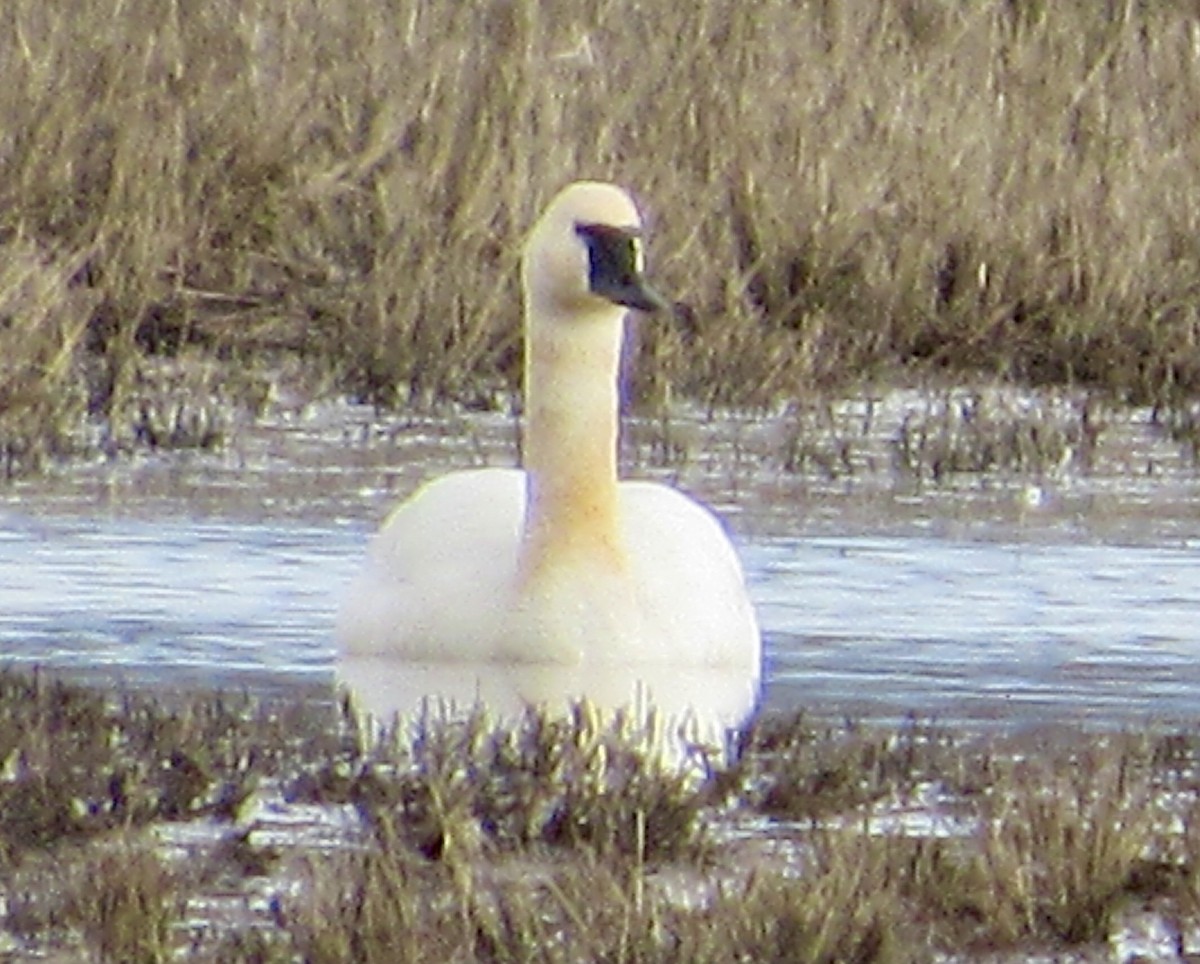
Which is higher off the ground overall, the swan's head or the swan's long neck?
the swan's head

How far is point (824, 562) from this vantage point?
716 cm

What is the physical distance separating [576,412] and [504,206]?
3313mm

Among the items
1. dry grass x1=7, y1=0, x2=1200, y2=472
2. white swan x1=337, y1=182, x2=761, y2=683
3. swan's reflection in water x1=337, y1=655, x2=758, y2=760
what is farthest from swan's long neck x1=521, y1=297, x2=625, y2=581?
dry grass x1=7, y1=0, x2=1200, y2=472

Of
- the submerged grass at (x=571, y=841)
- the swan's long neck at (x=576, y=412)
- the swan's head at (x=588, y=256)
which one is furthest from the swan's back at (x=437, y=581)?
the submerged grass at (x=571, y=841)

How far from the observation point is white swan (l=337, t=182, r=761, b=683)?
623cm

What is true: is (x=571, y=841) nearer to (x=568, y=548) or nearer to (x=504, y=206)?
(x=568, y=548)

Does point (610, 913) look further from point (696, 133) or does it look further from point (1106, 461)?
point (696, 133)

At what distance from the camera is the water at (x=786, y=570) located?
244 inches

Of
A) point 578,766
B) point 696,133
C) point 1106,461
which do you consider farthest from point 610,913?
point 696,133

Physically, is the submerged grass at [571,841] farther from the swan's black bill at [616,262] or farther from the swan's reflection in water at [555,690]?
the swan's black bill at [616,262]

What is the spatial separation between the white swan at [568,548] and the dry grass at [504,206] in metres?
1.70

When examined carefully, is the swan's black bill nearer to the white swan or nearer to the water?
the white swan

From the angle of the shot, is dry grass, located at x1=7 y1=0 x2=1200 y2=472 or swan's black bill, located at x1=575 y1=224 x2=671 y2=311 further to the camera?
dry grass, located at x1=7 y1=0 x2=1200 y2=472

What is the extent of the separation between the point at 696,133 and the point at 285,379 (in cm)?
187
